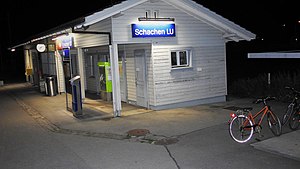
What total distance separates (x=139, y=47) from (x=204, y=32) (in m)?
3.03

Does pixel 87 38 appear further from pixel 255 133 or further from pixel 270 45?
pixel 270 45

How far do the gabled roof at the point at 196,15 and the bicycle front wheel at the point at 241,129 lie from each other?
224 inches

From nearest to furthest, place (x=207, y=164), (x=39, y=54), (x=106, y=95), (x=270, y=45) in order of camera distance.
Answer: (x=207, y=164), (x=106, y=95), (x=39, y=54), (x=270, y=45)

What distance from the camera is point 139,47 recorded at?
1299 cm

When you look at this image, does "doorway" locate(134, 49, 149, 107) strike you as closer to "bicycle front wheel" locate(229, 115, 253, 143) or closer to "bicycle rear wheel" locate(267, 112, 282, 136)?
"bicycle front wheel" locate(229, 115, 253, 143)

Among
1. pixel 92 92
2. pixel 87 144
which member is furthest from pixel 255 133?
pixel 92 92

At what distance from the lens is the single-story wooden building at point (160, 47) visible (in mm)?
11609

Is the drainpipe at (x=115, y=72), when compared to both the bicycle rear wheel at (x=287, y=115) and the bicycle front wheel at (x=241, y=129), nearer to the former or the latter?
the bicycle front wheel at (x=241, y=129)

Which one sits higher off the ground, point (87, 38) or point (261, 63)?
point (87, 38)

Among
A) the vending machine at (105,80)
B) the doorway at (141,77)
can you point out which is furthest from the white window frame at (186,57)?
the vending machine at (105,80)

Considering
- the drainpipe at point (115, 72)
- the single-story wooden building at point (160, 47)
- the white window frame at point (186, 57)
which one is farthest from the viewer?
the white window frame at point (186, 57)

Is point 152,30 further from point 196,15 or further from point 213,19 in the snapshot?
point 213,19

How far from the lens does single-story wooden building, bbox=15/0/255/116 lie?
457 inches

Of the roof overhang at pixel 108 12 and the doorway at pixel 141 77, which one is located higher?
the roof overhang at pixel 108 12
